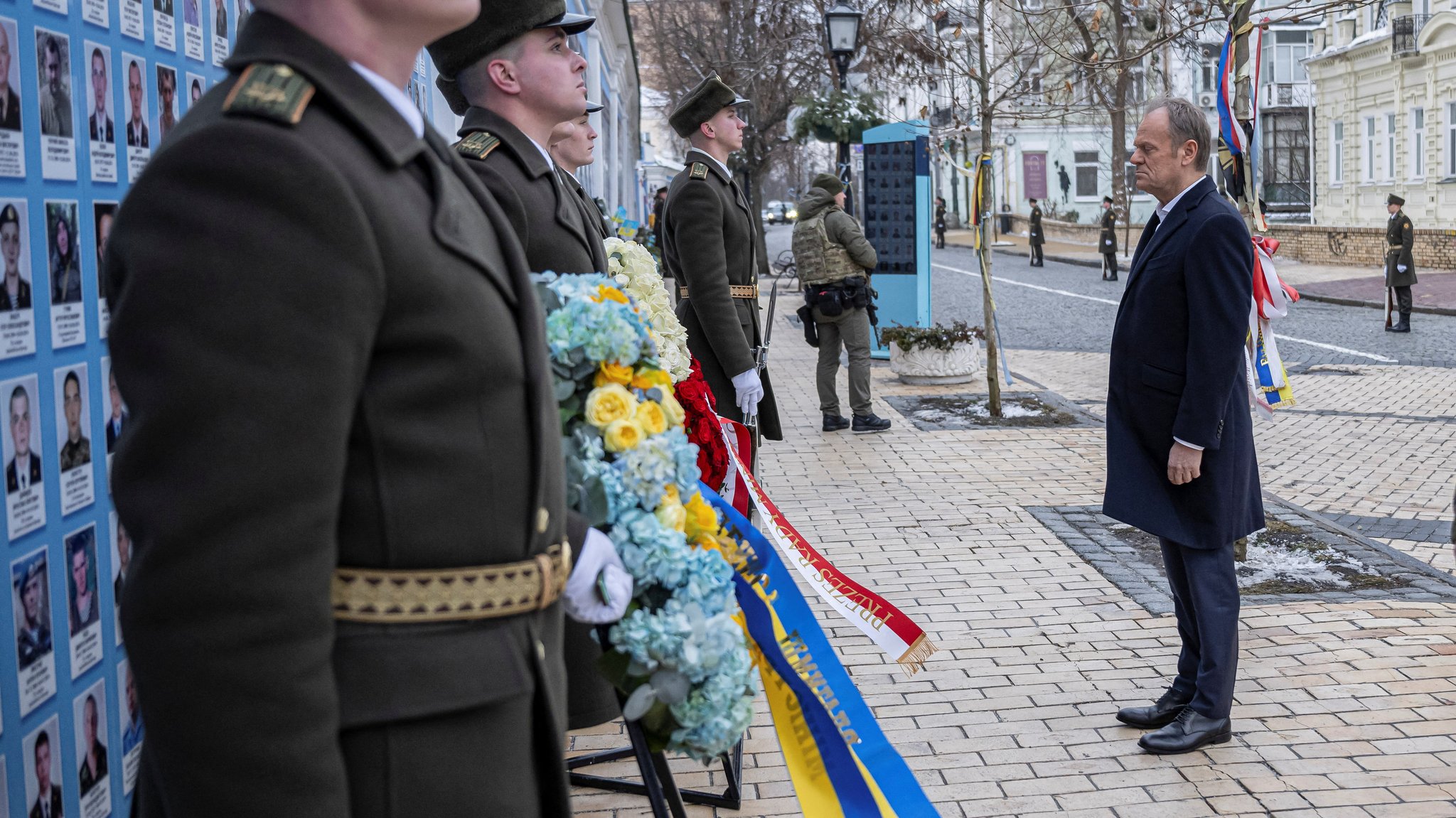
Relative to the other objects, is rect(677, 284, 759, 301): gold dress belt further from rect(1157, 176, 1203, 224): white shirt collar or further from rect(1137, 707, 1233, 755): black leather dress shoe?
rect(1137, 707, 1233, 755): black leather dress shoe

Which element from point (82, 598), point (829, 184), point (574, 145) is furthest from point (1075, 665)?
point (829, 184)

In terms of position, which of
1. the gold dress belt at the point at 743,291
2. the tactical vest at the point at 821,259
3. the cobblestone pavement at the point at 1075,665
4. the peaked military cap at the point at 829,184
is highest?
the peaked military cap at the point at 829,184

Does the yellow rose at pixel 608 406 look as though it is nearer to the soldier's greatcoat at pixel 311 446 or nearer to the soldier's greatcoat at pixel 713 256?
the soldier's greatcoat at pixel 311 446

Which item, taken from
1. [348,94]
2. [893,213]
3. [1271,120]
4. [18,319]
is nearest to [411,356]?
[348,94]

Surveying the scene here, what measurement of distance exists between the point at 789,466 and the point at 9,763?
7.31m

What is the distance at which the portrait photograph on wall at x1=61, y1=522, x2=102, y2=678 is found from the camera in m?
2.50

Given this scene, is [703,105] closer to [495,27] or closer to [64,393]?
[495,27]

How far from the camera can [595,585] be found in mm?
2039

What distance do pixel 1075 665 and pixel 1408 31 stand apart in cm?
3832

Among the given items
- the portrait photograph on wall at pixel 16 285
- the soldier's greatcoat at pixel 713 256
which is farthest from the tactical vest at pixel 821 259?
the portrait photograph on wall at pixel 16 285

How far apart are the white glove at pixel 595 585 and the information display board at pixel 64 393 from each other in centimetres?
71

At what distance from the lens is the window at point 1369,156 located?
137 feet

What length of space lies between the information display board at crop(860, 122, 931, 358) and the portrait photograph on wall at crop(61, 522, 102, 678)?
42.0 feet

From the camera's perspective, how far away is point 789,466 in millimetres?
9375
